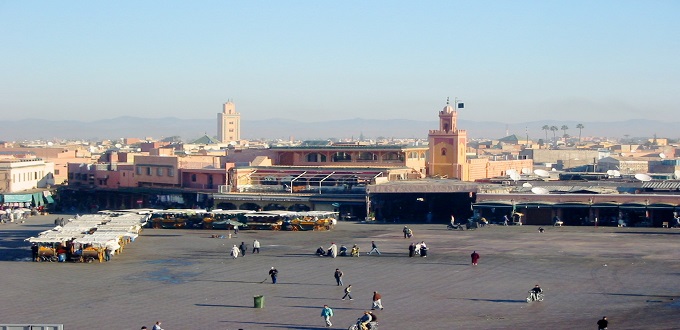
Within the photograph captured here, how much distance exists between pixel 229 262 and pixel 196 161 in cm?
4385

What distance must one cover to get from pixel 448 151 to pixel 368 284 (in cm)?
5155

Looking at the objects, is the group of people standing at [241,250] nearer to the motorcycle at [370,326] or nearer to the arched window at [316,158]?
the motorcycle at [370,326]

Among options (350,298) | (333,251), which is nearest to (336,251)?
(333,251)

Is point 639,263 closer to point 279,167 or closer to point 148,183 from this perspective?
point 279,167

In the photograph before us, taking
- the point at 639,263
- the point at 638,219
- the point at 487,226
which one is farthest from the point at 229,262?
the point at 638,219

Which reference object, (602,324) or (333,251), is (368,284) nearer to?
(333,251)

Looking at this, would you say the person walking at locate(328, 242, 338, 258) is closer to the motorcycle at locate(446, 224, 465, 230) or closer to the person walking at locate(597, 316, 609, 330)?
the motorcycle at locate(446, 224, 465, 230)

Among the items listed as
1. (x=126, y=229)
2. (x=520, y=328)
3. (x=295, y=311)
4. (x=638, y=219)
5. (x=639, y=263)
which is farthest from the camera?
(x=638, y=219)

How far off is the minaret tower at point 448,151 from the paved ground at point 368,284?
2987 cm

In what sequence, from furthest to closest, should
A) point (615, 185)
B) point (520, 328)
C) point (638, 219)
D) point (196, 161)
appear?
point (196, 161) → point (615, 185) → point (638, 219) → point (520, 328)

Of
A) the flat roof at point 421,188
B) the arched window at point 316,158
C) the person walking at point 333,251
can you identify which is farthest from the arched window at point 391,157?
the person walking at point 333,251

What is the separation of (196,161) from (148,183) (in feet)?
15.4

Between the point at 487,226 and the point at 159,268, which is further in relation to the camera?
the point at 487,226

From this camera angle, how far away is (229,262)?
52969mm
